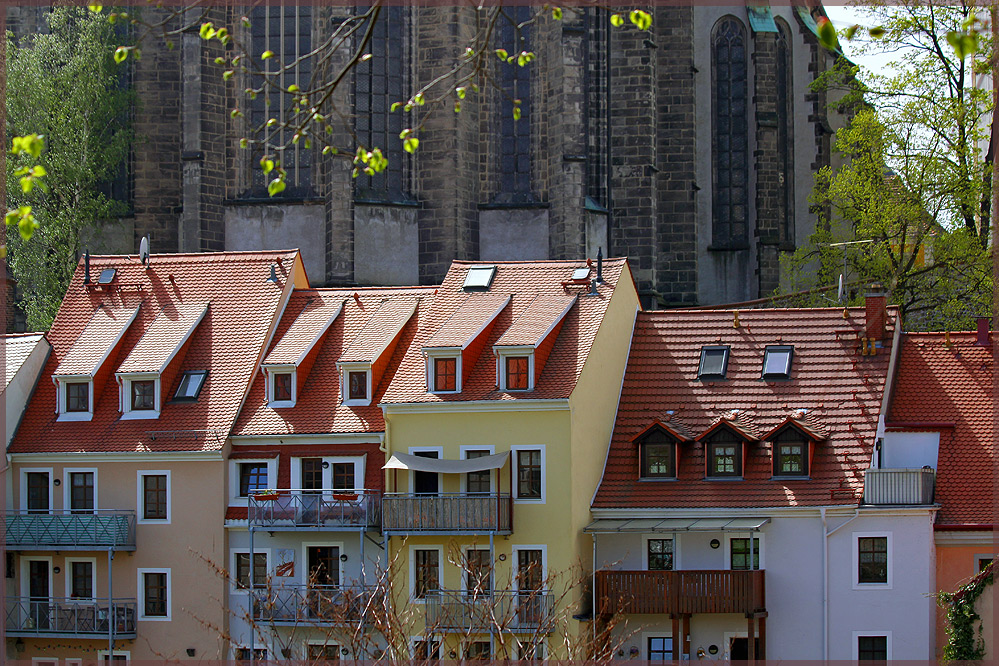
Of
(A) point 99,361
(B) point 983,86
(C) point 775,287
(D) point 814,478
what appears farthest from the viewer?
(C) point 775,287

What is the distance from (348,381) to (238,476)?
3103mm

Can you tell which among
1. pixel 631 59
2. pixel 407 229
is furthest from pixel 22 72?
pixel 631 59

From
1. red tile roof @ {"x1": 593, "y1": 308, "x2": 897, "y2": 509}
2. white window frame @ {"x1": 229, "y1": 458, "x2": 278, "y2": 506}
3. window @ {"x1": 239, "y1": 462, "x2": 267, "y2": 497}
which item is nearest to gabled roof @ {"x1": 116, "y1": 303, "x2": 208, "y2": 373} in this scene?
white window frame @ {"x1": 229, "y1": 458, "x2": 278, "y2": 506}

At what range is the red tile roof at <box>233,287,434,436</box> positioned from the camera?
109ft

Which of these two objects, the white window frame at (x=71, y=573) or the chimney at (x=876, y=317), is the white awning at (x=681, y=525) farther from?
the white window frame at (x=71, y=573)

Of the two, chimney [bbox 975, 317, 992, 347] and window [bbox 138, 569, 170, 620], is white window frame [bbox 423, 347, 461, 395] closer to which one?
window [bbox 138, 569, 170, 620]

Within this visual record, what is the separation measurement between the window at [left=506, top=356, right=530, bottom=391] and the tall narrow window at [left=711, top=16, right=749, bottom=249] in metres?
18.4

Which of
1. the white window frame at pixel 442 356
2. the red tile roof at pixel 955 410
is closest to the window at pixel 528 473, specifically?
the white window frame at pixel 442 356

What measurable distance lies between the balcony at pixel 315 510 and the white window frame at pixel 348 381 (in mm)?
2403

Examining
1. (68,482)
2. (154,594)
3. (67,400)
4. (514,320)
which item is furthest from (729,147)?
(154,594)

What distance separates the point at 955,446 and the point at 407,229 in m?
16.9

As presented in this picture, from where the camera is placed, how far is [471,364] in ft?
107

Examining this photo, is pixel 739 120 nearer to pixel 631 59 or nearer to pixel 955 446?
pixel 631 59

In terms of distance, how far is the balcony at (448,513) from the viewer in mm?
30594
